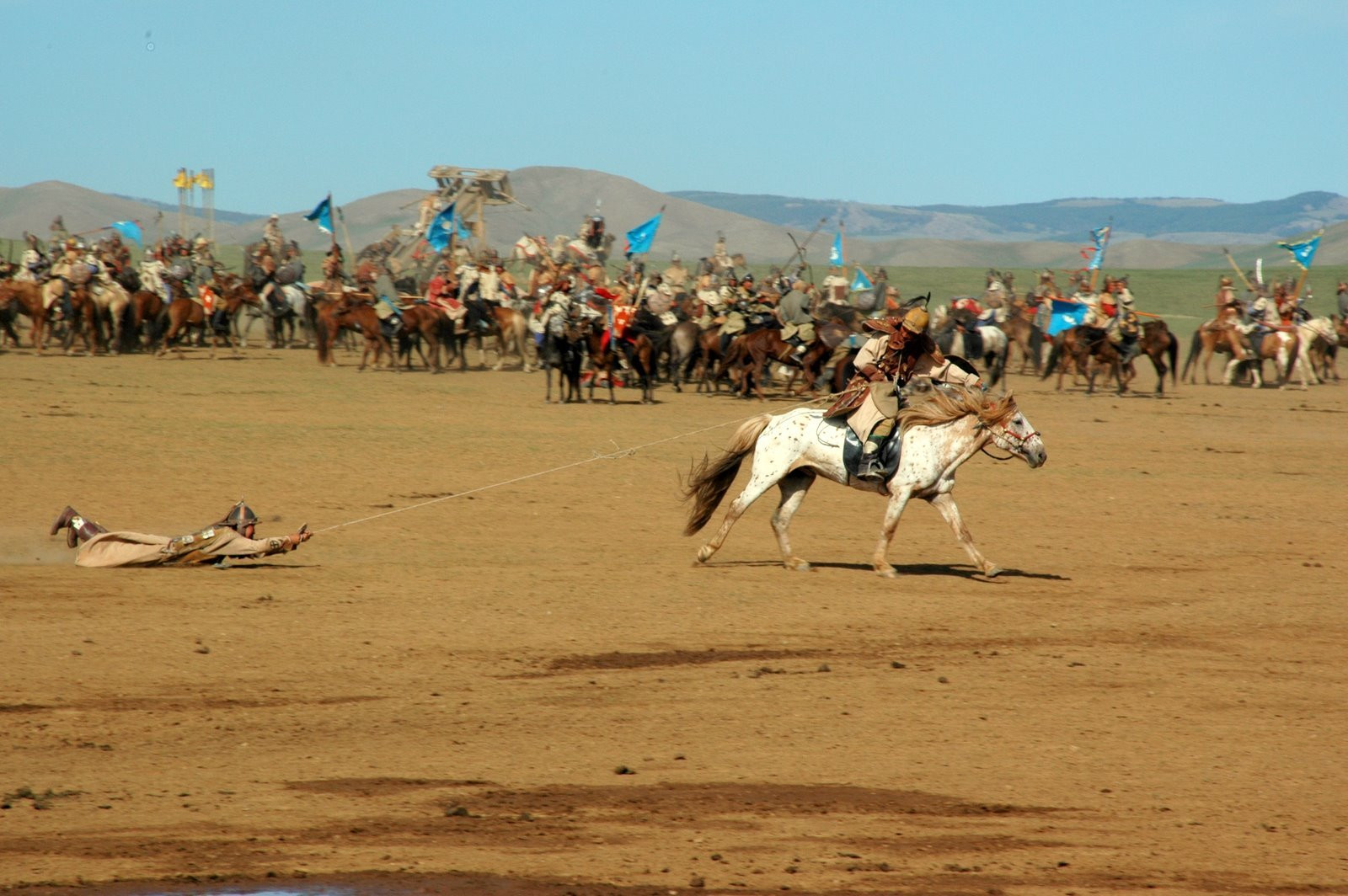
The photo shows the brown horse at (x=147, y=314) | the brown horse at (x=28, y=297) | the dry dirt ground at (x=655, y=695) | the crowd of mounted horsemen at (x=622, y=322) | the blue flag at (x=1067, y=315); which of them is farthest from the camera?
the brown horse at (x=147, y=314)

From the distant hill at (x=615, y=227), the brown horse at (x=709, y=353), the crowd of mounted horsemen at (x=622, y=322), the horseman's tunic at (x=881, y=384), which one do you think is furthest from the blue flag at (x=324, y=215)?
the distant hill at (x=615, y=227)

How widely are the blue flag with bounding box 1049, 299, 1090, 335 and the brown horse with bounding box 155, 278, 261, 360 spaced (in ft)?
53.2

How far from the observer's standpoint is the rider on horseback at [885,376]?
10.3m

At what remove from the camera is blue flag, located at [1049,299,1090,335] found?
27.4 metres

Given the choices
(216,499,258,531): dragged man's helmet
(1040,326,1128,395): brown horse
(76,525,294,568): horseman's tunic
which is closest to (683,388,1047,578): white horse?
(216,499,258,531): dragged man's helmet

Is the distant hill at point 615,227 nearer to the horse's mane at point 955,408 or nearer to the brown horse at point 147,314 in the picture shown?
the brown horse at point 147,314

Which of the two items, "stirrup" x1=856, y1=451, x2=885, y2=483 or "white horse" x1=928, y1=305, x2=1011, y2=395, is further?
"white horse" x1=928, y1=305, x2=1011, y2=395

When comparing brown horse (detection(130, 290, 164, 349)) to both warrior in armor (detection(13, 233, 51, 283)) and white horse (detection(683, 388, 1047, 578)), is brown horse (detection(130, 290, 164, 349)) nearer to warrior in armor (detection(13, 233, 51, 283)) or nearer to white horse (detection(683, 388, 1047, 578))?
warrior in armor (detection(13, 233, 51, 283))

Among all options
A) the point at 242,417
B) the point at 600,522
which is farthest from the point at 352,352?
the point at 600,522

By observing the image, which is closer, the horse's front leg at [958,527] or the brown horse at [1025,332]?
the horse's front leg at [958,527]

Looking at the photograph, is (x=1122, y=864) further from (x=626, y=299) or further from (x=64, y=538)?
(x=626, y=299)

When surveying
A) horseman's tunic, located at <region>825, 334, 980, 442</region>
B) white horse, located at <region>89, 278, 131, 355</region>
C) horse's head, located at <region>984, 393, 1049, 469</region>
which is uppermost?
white horse, located at <region>89, 278, 131, 355</region>

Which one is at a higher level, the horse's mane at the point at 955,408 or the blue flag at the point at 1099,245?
the blue flag at the point at 1099,245

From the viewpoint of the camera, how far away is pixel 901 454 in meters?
10.3
